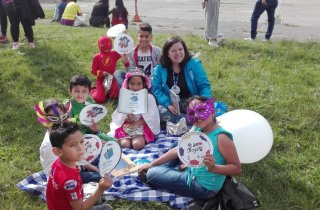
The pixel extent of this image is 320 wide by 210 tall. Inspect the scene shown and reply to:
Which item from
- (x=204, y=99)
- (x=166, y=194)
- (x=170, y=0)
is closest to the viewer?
(x=204, y=99)

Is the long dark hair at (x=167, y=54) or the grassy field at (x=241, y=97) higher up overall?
the long dark hair at (x=167, y=54)

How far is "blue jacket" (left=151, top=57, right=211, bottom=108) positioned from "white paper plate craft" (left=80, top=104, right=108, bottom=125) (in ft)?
4.44

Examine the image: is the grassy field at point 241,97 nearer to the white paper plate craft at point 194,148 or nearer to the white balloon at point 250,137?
the white balloon at point 250,137

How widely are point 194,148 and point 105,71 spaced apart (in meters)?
3.17

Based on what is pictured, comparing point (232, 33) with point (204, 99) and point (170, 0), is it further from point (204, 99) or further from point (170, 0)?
point (170, 0)

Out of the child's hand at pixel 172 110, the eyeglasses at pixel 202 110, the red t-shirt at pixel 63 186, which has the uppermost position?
the eyeglasses at pixel 202 110

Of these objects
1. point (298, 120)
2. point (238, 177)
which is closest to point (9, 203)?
point (238, 177)

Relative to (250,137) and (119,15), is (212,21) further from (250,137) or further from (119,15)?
(250,137)

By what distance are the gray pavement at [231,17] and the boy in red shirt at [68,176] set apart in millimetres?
7716

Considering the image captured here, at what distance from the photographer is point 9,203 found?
3.45 meters

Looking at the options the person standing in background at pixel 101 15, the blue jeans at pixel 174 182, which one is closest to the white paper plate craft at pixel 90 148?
the blue jeans at pixel 174 182

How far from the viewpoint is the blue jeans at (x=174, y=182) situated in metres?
3.31

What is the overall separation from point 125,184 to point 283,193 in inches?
57.6

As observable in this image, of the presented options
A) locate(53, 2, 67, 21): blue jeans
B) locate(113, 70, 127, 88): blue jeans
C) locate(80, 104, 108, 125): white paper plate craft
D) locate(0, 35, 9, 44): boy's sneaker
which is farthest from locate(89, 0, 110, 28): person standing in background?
locate(80, 104, 108, 125): white paper plate craft
